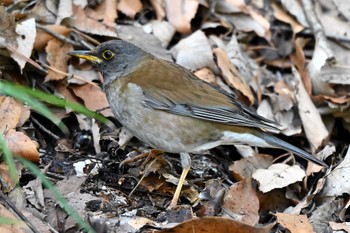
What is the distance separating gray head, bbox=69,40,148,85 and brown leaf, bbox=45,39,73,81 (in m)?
0.43

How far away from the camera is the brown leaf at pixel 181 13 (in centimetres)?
754

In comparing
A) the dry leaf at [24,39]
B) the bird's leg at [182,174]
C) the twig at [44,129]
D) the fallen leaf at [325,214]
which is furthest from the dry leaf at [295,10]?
the twig at [44,129]

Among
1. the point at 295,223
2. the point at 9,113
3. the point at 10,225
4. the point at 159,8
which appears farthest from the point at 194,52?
the point at 10,225

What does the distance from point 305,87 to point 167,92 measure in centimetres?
235

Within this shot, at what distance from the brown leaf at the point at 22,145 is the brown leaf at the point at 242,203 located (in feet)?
5.05

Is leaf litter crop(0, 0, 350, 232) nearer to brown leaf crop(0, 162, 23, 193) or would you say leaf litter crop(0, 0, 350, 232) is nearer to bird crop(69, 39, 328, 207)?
brown leaf crop(0, 162, 23, 193)

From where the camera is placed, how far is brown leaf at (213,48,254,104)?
6965 millimetres

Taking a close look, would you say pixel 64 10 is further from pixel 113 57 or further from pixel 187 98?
pixel 187 98

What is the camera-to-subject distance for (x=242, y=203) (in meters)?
5.58

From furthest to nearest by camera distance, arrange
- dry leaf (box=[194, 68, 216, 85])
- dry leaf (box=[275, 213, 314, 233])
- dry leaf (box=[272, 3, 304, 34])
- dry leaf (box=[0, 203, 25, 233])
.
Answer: dry leaf (box=[272, 3, 304, 34]) < dry leaf (box=[194, 68, 216, 85]) < dry leaf (box=[275, 213, 314, 233]) < dry leaf (box=[0, 203, 25, 233])

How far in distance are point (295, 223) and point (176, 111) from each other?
1.31 m

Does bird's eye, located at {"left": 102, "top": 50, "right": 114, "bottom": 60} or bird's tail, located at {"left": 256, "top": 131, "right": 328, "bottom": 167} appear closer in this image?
Result: bird's tail, located at {"left": 256, "top": 131, "right": 328, "bottom": 167}

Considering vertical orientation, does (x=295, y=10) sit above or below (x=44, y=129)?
below

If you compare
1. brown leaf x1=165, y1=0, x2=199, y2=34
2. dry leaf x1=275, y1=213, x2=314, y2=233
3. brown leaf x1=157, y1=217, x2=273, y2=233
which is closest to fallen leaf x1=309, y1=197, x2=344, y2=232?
dry leaf x1=275, y1=213, x2=314, y2=233
